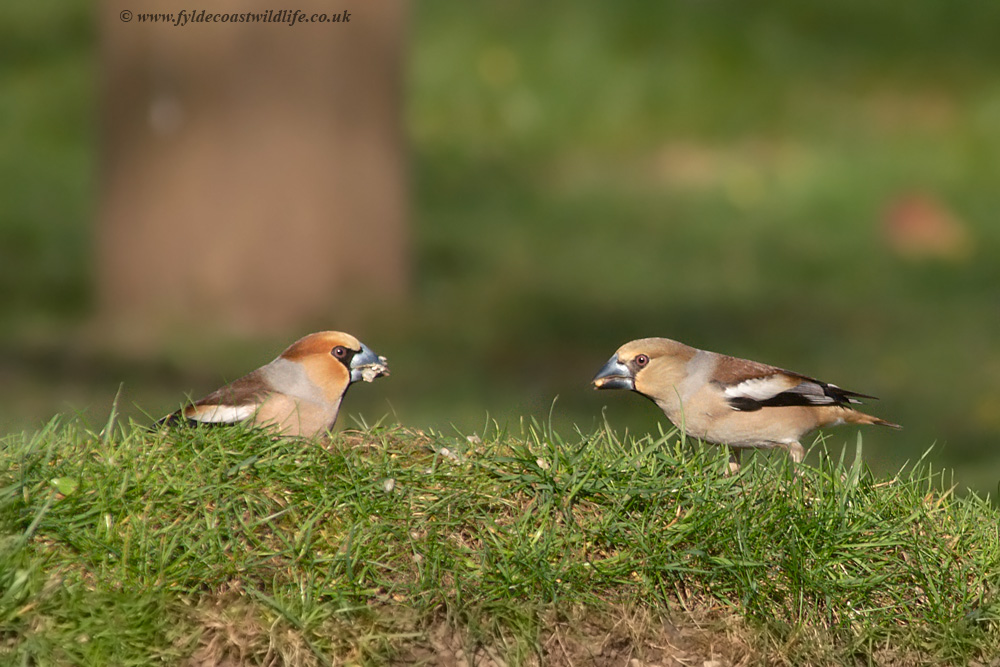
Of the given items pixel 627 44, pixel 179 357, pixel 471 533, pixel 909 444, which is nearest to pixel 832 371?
pixel 909 444

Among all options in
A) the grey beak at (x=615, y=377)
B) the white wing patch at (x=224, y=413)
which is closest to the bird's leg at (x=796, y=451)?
the grey beak at (x=615, y=377)

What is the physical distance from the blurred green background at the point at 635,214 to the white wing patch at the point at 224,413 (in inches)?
123

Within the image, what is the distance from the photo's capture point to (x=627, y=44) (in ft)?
67.5

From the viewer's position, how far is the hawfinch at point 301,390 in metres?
5.95

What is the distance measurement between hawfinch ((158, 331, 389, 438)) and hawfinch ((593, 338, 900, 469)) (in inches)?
41.4

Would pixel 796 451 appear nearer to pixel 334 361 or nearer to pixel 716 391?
pixel 716 391

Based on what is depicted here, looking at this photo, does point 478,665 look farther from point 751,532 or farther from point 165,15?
point 165,15

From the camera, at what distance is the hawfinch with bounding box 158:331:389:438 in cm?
595

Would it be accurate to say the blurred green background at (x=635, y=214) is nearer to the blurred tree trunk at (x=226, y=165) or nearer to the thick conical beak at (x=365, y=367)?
the blurred tree trunk at (x=226, y=165)

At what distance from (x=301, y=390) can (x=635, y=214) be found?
11395 millimetres

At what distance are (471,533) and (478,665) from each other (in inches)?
20.4

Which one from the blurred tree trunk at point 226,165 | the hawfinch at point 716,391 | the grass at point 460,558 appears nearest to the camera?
the grass at point 460,558

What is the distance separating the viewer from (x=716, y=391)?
20.4 feet

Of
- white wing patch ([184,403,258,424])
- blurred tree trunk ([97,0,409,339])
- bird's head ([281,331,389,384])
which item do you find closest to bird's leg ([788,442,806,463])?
bird's head ([281,331,389,384])
